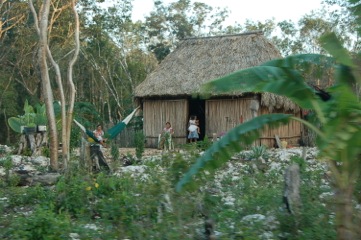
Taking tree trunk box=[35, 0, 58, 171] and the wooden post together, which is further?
tree trunk box=[35, 0, 58, 171]

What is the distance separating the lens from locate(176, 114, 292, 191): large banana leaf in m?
5.10

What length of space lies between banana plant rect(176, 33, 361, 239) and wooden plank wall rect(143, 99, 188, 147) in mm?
15320

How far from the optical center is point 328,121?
16.7 feet

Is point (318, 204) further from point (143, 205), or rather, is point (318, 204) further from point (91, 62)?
point (91, 62)

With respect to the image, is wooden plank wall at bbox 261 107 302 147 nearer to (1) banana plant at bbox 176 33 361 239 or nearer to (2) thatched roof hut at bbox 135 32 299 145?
(2) thatched roof hut at bbox 135 32 299 145

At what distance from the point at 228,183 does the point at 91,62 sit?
74.5 feet

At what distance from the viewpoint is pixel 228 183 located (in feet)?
28.6

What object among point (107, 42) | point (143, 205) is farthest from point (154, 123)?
point (143, 205)

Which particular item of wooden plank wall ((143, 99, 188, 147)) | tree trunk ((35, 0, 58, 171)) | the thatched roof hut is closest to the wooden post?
tree trunk ((35, 0, 58, 171))

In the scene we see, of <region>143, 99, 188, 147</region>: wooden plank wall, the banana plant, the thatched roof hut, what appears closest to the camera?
the banana plant

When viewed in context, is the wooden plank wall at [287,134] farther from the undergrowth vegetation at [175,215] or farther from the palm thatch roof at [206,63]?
the undergrowth vegetation at [175,215]

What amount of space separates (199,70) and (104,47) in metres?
9.69

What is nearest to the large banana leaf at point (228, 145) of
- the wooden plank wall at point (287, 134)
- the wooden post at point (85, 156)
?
the wooden post at point (85, 156)

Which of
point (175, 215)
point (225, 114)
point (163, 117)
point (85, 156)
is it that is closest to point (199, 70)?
point (163, 117)
